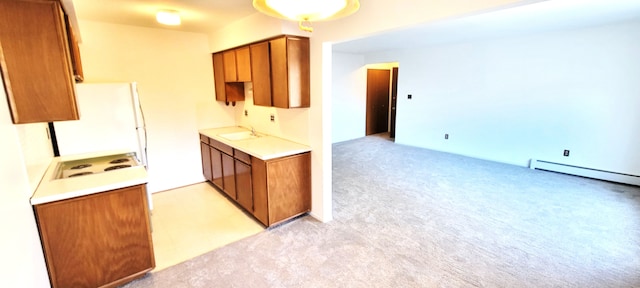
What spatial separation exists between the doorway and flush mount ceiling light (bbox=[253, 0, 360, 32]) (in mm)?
6589

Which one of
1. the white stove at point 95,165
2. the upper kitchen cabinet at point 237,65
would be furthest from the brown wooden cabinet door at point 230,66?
the white stove at point 95,165

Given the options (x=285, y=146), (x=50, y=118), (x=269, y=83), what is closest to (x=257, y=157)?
(x=285, y=146)

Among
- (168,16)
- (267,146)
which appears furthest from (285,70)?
(168,16)

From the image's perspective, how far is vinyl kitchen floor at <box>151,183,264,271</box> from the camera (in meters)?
2.58

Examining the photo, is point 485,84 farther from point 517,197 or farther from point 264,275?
point 264,275

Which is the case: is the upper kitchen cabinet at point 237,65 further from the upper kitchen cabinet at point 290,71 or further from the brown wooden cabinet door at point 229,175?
the brown wooden cabinet door at point 229,175

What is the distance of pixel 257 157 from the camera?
110 inches

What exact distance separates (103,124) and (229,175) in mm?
1404

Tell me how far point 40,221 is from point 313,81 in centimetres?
233

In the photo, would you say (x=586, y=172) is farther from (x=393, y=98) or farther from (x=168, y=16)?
(x=168, y=16)

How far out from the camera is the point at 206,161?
4.21 meters

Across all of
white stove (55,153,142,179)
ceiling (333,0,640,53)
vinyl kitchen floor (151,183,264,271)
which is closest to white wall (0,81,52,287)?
white stove (55,153,142,179)

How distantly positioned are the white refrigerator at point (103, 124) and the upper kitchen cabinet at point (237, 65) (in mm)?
1157

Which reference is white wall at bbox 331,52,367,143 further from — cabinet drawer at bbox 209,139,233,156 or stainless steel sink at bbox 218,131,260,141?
cabinet drawer at bbox 209,139,233,156
